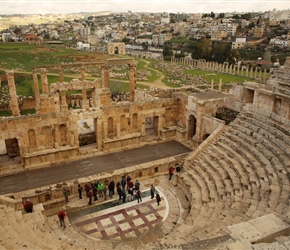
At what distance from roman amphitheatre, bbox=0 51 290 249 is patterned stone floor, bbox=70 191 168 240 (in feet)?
0.16

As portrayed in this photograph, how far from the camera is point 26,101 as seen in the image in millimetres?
32500

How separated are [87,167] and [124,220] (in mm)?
5023

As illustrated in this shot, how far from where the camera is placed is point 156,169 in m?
18.0

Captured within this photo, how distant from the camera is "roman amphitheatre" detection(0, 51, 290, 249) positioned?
36.9 feet

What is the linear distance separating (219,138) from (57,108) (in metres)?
10.7

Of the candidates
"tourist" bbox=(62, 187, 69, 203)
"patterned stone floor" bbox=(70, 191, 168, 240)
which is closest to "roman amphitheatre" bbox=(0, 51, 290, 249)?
"patterned stone floor" bbox=(70, 191, 168, 240)

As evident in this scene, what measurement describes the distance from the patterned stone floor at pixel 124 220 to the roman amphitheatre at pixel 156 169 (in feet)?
0.16

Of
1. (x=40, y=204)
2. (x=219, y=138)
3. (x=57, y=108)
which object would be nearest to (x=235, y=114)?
(x=219, y=138)

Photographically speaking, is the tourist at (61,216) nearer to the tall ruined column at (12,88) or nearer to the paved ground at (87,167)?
the paved ground at (87,167)

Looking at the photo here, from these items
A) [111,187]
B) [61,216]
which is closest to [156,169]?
[111,187]

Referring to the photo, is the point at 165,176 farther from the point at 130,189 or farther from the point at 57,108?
the point at 57,108

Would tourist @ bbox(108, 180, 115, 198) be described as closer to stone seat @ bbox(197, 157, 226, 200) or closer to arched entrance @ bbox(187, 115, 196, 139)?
stone seat @ bbox(197, 157, 226, 200)

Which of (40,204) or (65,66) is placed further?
(65,66)

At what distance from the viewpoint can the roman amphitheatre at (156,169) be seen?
11242 millimetres
